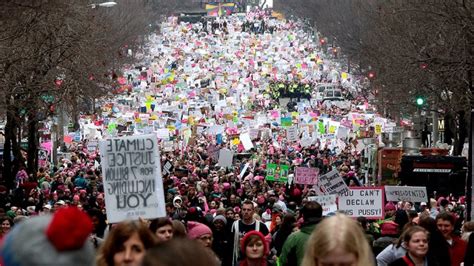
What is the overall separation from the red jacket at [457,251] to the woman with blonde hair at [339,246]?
588 cm

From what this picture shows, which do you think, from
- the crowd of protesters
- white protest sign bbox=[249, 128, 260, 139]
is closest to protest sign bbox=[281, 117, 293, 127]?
the crowd of protesters

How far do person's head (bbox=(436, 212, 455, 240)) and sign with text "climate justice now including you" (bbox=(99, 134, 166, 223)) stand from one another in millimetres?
2088

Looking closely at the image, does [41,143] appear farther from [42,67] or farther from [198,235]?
[198,235]

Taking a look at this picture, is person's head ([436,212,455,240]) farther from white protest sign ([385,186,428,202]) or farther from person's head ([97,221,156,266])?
white protest sign ([385,186,428,202])

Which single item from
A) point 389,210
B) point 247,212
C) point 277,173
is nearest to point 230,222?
point 247,212

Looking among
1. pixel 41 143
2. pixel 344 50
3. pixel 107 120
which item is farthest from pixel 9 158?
pixel 344 50

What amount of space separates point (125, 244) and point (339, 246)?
1.06m

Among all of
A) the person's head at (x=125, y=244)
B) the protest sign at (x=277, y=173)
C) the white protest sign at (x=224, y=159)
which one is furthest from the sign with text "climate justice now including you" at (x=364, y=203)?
the white protest sign at (x=224, y=159)

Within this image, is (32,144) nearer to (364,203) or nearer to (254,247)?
(364,203)

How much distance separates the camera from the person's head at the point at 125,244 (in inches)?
218

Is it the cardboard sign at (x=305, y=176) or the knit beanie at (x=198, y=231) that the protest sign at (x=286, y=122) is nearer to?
the cardboard sign at (x=305, y=176)

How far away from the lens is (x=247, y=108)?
7850cm

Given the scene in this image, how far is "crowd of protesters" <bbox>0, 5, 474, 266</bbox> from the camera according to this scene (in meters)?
3.65

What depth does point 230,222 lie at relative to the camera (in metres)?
14.8
